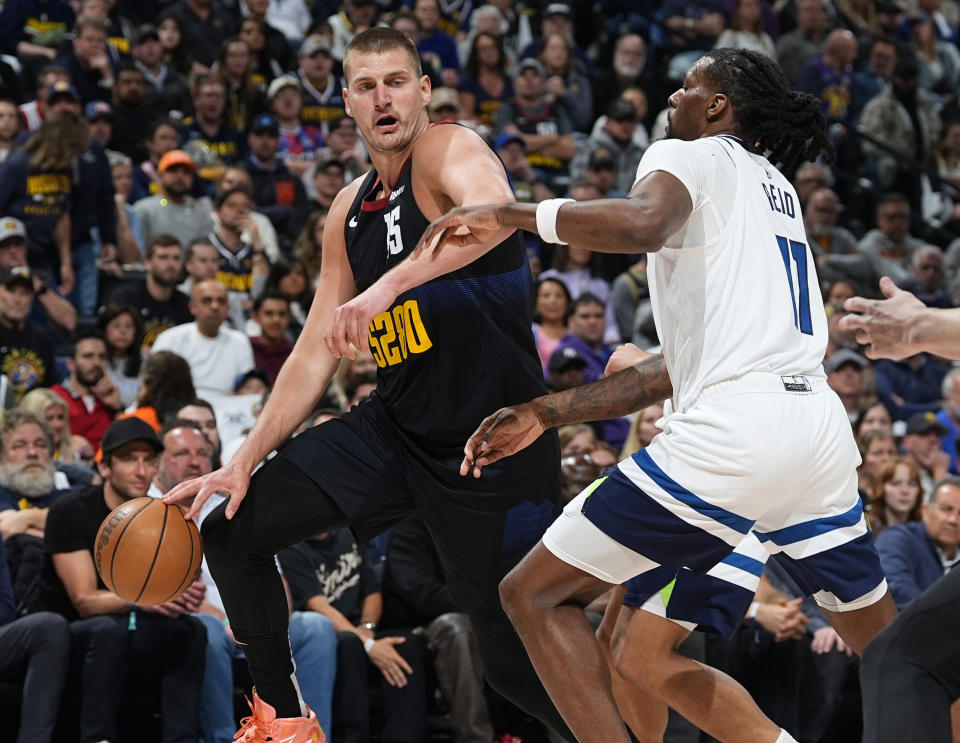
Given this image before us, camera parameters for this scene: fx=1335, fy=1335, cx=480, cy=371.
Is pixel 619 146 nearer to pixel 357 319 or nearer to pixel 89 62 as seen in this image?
pixel 89 62

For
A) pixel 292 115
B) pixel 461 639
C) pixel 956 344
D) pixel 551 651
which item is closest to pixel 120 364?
pixel 461 639

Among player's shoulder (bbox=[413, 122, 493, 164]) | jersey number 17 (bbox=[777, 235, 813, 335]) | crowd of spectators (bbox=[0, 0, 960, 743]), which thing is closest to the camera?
jersey number 17 (bbox=[777, 235, 813, 335])

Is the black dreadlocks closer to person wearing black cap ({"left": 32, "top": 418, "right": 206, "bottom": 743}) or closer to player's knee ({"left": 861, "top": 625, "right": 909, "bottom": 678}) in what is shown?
player's knee ({"left": 861, "top": 625, "right": 909, "bottom": 678})

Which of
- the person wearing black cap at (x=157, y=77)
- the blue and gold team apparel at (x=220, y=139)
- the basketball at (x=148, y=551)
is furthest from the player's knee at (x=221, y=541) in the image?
the person wearing black cap at (x=157, y=77)

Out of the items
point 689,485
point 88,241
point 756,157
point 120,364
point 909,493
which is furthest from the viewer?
point 88,241

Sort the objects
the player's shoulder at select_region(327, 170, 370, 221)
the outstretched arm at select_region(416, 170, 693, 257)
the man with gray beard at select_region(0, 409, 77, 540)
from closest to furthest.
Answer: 1. the outstretched arm at select_region(416, 170, 693, 257)
2. the player's shoulder at select_region(327, 170, 370, 221)
3. the man with gray beard at select_region(0, 409, 77, 540)

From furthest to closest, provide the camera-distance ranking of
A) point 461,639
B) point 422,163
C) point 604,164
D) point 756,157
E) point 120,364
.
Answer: point 604,164 < point 120,364 < point 461,639 < point 422,163 < point 756,157

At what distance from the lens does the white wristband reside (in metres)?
3.42

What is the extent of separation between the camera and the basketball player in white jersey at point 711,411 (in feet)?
11.7

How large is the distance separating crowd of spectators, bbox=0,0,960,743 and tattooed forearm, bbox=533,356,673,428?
2933 millimetres

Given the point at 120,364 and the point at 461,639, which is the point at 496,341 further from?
the point at 120,364

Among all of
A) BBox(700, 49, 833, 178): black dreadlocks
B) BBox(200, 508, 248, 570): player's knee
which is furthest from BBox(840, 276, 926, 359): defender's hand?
BBox(200, 508, 248, 570): player's knee

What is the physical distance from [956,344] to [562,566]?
1.20 metres

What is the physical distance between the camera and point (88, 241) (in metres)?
10.5
